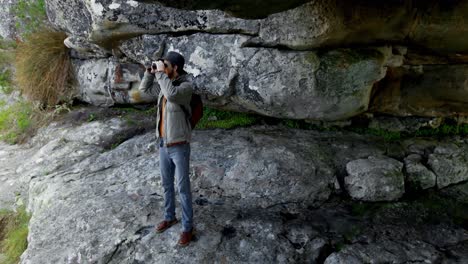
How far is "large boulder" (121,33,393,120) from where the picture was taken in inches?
228

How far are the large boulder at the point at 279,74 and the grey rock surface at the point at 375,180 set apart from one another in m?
0.90

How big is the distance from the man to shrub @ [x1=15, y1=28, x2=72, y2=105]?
538 centimetres

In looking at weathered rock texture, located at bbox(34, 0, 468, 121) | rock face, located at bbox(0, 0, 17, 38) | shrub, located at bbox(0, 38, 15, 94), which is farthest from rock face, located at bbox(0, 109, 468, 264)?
shrub, located at bbox(0, 38, 15, 94)

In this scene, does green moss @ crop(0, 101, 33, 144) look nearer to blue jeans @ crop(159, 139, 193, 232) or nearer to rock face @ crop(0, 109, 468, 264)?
rock face @ crop(0, 109, 468, 264)

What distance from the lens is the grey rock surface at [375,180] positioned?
19.3ft

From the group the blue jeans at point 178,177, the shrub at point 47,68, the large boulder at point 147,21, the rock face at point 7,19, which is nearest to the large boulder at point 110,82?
the shrub at point 47,68

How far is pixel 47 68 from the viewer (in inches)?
366

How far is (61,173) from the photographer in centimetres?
704

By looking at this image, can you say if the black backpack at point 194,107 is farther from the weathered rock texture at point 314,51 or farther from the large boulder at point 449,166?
the large boulder at point 449,166

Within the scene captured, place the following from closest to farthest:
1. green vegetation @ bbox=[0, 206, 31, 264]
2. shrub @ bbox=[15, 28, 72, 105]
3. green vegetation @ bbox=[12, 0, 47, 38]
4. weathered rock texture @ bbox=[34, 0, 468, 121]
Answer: weathered rock texture @ bbox=[34, 0, 468, 121]
green vegetation @ bbox=[0, 206, 31, 264]
shrub @ bbox=[15, 28, 72, 105]
green vegetation @ bbox=[12, 0, 47, 38]

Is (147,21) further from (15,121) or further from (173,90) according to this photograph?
(15,121)

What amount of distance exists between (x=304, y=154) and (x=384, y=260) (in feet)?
7.00

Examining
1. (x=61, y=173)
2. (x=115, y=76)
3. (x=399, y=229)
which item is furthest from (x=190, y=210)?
(x=115, y=76)

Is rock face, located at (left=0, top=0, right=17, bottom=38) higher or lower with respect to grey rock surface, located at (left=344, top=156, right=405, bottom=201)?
higher
